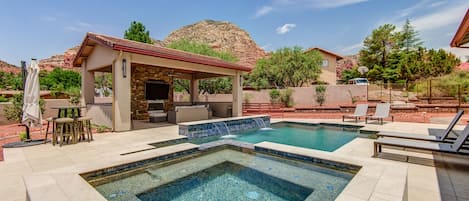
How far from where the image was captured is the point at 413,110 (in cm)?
1338

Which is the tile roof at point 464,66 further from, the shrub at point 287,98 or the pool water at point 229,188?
the pool water at point 229,188

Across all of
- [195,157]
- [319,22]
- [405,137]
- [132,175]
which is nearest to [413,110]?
[405,137]

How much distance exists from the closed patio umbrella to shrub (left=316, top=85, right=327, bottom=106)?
18.5 m

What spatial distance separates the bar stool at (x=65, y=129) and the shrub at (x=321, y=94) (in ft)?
58.4

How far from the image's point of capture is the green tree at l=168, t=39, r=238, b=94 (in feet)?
70.9

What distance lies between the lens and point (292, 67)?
2388 cm

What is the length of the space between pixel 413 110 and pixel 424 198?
14.0m

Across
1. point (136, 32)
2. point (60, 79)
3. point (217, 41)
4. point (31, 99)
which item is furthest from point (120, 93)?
point (217, 41)

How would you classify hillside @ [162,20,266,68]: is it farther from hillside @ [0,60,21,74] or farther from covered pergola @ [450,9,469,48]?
covered pergola @ [450,9,469,48]

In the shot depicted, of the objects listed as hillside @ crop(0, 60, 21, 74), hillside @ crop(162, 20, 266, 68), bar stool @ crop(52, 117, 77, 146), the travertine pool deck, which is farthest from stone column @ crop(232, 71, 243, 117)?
hillside @ crop(0, 60, 21, 74)

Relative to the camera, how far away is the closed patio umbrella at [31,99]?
5.58m

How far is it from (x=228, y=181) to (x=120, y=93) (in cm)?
613

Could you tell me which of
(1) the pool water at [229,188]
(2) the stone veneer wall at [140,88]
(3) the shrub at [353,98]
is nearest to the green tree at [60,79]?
(2) the stone veneer wall at [140,88]

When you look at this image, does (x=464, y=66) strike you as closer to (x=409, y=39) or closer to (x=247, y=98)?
(x=409, y=39)
